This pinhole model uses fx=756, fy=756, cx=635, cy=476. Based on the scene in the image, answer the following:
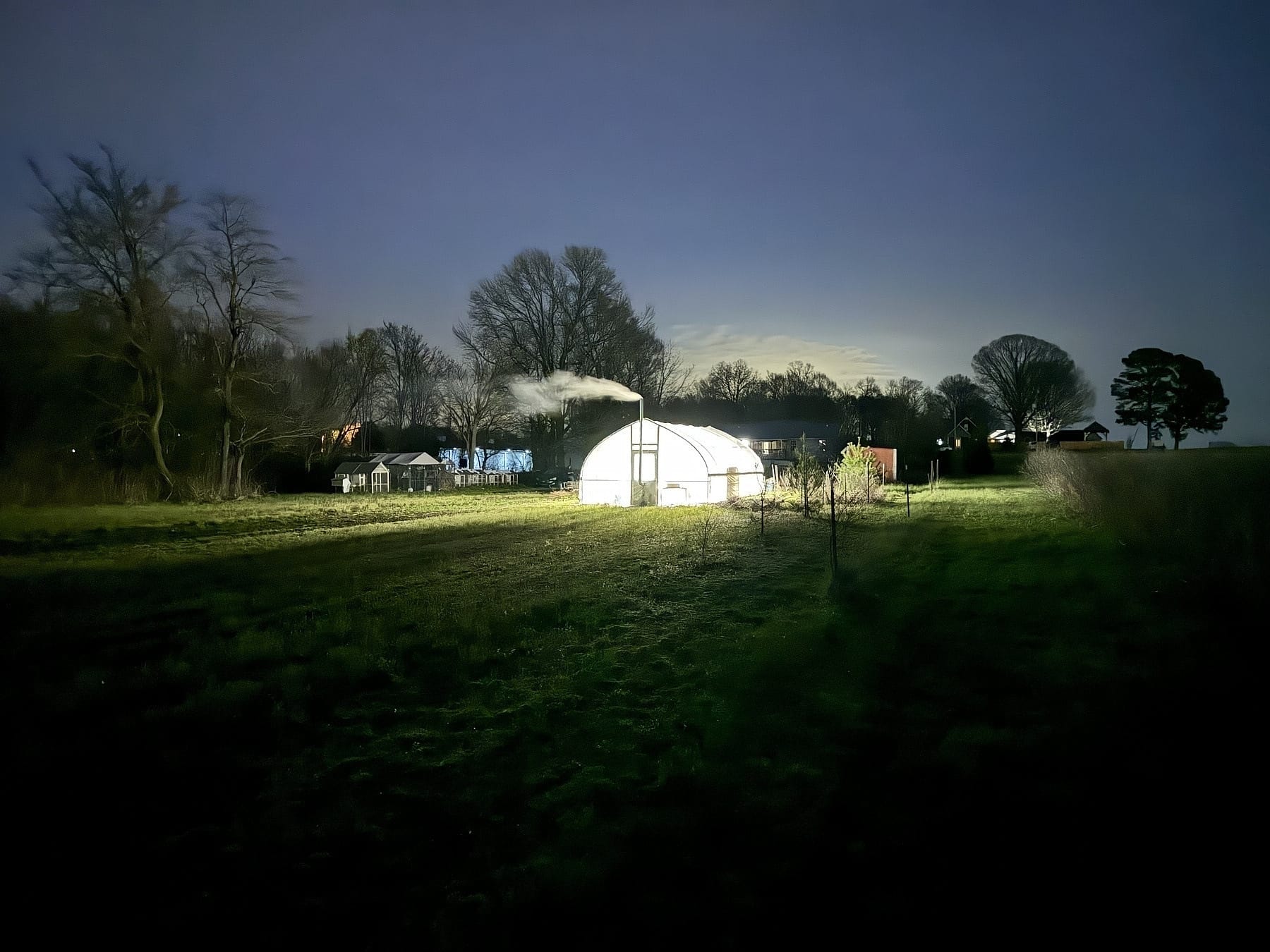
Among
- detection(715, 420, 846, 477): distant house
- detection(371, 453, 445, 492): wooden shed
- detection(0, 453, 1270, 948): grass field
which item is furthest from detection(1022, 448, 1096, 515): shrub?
detection(371, 453, 445, 492): wooden shed

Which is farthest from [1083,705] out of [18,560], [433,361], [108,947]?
[433,361]

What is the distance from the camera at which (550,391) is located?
1729 inches

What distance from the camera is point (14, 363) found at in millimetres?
29984

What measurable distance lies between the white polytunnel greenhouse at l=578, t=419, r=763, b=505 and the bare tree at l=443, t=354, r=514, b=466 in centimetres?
2148

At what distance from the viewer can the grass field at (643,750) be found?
3.44 metres

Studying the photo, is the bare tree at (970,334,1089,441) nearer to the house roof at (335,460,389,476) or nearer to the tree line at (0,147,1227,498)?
the tree line at (0,147,1227,498)

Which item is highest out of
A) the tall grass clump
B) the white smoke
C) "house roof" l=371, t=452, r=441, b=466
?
the white smoke

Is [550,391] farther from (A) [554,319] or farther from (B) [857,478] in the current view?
(B) [857,478]

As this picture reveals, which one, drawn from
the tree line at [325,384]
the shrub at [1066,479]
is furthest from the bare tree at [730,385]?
the shrub at [1066,479]

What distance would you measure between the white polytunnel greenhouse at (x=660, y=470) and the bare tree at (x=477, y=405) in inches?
846

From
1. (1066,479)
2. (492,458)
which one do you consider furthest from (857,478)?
(492,458)

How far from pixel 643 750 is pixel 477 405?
1870 inches

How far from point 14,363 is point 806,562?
109ft

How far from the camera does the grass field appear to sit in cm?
344
